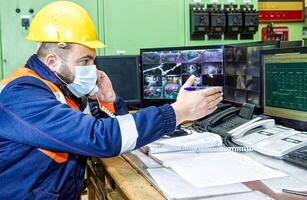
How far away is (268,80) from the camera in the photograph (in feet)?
A: 5.55

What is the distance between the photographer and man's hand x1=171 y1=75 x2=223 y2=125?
48.6 inches

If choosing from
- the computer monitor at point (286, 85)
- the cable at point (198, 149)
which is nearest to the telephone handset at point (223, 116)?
the computer monitor at point (286, 85)

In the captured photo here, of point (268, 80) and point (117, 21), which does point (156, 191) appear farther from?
point (117, 21)

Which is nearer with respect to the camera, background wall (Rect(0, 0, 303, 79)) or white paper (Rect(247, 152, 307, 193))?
white paper (Rect(247, 152, 307, 193))

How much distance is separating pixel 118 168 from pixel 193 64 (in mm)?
1172

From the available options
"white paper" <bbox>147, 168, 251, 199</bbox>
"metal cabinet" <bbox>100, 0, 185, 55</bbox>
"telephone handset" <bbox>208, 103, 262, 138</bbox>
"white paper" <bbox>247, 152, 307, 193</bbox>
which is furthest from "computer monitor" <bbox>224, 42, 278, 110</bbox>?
"metal cabinet" <bbox>100, 0, 185, 55</bbox>

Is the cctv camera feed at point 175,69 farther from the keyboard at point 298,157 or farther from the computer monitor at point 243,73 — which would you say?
the keyboard at point 298,157

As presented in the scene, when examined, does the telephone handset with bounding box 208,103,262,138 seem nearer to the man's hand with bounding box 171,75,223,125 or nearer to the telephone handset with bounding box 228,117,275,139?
the telephone handset with bounding box 228,117,275,139

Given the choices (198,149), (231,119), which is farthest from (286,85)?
(198,149)

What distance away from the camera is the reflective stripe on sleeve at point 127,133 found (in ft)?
3.78

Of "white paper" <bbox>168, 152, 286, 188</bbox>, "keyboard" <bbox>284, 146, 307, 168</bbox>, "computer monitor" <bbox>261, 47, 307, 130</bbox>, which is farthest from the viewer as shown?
"computer monitor" <bbox>261, 47, 307, 130</bbox>

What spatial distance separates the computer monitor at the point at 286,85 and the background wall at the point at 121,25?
1.52 metres

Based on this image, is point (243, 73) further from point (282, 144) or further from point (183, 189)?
point (183, 189)

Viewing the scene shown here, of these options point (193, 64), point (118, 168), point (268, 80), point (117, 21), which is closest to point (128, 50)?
point (117, 21)
